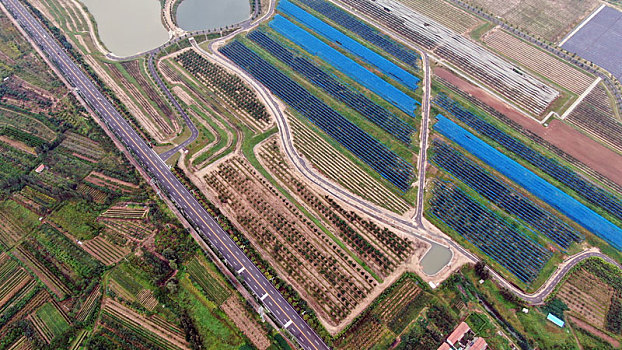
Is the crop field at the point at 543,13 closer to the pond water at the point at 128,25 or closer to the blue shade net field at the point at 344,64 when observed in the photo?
the blue shade net field at the point at 344,64

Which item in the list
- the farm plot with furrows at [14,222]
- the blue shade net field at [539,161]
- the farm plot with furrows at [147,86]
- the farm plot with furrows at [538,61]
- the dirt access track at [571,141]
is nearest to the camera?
the farm plot with furrows at [14,222]

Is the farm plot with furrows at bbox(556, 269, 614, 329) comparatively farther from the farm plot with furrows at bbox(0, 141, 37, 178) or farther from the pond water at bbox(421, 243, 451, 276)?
the farm plot with furrows at bbox(0, 141, 37, 178)

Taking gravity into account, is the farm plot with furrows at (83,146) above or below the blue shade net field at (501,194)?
above

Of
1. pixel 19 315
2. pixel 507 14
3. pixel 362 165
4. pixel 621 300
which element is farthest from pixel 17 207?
pixel 507 14

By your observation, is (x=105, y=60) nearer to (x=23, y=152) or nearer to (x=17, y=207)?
(x=23, y=152)

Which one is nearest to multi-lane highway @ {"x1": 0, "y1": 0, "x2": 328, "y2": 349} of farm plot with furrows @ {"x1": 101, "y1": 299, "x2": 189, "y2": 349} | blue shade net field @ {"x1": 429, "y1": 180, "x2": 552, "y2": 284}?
farm plot with furrows @ {"x1": 101, "y1": 299, "x2": 189, "y2": 349}

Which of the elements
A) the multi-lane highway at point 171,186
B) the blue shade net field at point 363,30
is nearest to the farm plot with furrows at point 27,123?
the multi-lane highway at point 171,186

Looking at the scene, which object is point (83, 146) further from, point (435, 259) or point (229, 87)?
point (435, 259)
